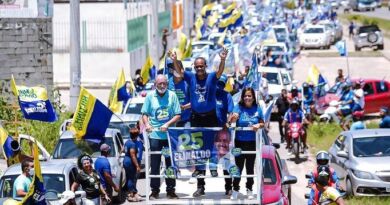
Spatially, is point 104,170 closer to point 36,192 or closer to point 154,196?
point 36,192

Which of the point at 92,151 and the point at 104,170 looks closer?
the point at 104,170

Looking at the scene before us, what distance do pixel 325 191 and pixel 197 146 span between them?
1716 mm

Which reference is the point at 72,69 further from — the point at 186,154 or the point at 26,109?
the point at 186,154

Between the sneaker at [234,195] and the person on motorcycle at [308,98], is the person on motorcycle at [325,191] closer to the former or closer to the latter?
the sneaker at [234,195]

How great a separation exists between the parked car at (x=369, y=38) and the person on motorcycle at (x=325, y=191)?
49.7m

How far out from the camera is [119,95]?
27766 millimetres

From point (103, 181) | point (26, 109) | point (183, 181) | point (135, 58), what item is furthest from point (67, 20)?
point (183, 181)

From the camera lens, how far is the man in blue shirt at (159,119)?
14.5 m

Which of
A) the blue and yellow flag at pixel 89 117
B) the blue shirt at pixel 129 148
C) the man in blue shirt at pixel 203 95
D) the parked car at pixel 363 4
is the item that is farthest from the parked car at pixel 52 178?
the parked car at pixel 363 4

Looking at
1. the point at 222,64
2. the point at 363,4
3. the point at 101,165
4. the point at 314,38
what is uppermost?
the point at 222,64

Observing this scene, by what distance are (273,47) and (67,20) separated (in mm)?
9202

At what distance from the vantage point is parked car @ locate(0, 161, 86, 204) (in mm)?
16797

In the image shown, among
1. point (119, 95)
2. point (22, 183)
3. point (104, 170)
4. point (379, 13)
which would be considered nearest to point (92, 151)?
point (104, 170)

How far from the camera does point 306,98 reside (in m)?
33.7
